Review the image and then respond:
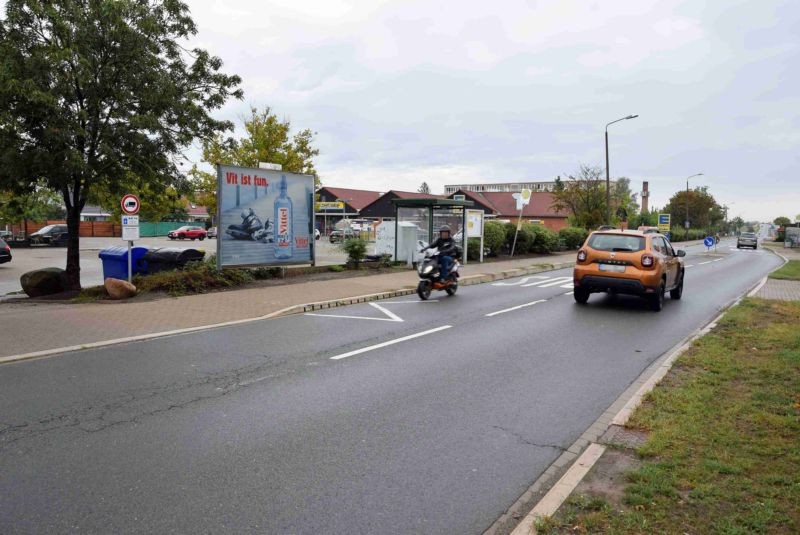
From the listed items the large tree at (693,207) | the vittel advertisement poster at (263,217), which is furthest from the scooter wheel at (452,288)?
the large tree at (693,207)

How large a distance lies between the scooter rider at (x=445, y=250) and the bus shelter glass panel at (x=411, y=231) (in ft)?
23.6

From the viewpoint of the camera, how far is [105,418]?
507 centimetres

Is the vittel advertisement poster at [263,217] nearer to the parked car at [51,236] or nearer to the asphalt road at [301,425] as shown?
the asphalt road at [301,425]

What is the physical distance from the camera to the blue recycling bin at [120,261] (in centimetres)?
1503

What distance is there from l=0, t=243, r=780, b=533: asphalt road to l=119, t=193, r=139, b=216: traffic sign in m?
5.23

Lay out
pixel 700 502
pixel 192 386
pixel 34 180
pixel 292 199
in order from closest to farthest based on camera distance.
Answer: pixel 700 502, pixel 192 386, pixel 34 180, pixel 292 199

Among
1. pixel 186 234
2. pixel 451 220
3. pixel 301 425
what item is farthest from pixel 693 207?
pixel 301 425

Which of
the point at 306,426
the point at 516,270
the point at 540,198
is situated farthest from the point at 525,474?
the point at 540,198

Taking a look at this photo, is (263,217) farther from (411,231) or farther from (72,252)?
(411,231)

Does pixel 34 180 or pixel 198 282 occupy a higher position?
pixel 34 180

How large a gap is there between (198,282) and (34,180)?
4.28 metres

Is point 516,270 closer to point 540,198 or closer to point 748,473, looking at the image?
point 748,473

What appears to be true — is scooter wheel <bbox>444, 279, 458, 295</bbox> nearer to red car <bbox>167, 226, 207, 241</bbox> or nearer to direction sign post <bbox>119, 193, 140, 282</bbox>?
direction sign post <bbox>119, 193, 140, 282</bbox>

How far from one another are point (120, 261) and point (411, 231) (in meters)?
9.83
